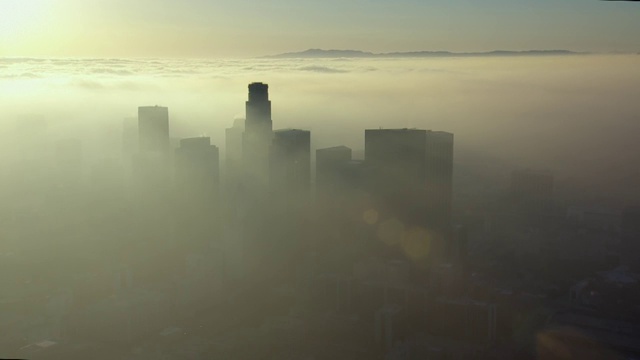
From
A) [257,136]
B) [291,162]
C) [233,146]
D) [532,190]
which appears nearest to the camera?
[532,190]

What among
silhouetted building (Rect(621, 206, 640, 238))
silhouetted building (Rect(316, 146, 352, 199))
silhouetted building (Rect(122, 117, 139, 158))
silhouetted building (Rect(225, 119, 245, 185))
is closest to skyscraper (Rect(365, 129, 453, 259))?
silhouetted building (Rect(316, 146, 352, 199))

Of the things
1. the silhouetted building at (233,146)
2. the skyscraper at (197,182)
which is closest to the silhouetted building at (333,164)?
the silhouetted building at (233,146)

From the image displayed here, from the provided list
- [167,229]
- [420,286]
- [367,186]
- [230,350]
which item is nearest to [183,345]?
→ [230,350]

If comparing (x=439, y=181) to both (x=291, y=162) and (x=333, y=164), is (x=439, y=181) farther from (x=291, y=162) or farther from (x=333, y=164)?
(x=291, y=162)

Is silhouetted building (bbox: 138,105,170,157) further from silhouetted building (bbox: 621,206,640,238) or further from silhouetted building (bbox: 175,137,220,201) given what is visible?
silhouetted building (bbox: 621,206,640,238)

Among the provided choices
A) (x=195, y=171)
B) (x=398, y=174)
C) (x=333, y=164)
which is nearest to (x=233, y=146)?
(x=195, y=171)

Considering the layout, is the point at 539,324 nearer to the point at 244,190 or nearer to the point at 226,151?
the point at 244,190

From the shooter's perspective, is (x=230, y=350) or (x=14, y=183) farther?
(x=14, y=183)
